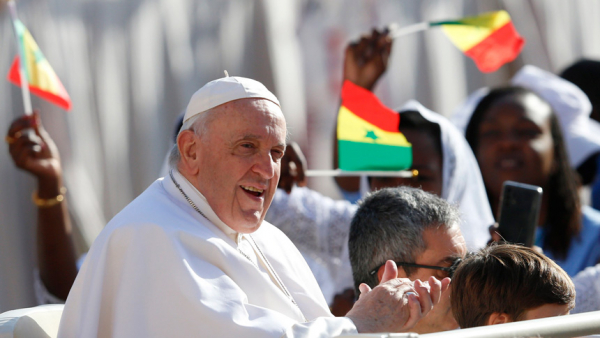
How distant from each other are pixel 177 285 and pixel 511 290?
37.1 inches

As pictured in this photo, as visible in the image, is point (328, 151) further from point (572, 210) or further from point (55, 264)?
point (55, 264)

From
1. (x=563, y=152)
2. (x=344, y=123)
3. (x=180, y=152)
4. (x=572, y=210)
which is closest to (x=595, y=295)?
(x=572, y=210)

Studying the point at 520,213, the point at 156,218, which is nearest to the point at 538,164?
the point at 520,213

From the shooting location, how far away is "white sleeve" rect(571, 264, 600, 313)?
3.79m

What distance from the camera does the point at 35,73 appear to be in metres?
A: 4.03

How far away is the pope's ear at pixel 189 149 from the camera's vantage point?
2529 mm

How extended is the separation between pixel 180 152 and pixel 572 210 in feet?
9.11

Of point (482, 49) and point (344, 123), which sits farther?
point (482, 49)

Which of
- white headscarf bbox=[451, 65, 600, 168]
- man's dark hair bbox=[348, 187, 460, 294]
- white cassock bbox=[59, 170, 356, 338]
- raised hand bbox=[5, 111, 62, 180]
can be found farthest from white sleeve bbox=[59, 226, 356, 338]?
white headscarf bbox=[451, 65, 600, 168]

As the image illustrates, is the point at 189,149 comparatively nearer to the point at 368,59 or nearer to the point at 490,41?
the point at 368,59

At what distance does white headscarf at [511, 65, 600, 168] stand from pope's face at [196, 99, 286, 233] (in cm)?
345

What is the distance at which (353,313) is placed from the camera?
217 cm

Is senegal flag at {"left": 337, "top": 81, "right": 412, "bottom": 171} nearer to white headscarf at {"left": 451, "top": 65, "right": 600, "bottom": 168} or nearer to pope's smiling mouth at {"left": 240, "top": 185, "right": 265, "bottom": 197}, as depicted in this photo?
white headscarf at {"left": 451, "top": 65, "right": 600, "bottom": 168}

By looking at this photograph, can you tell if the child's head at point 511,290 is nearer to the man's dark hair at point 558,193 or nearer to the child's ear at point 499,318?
the child's ear at point 499,318
